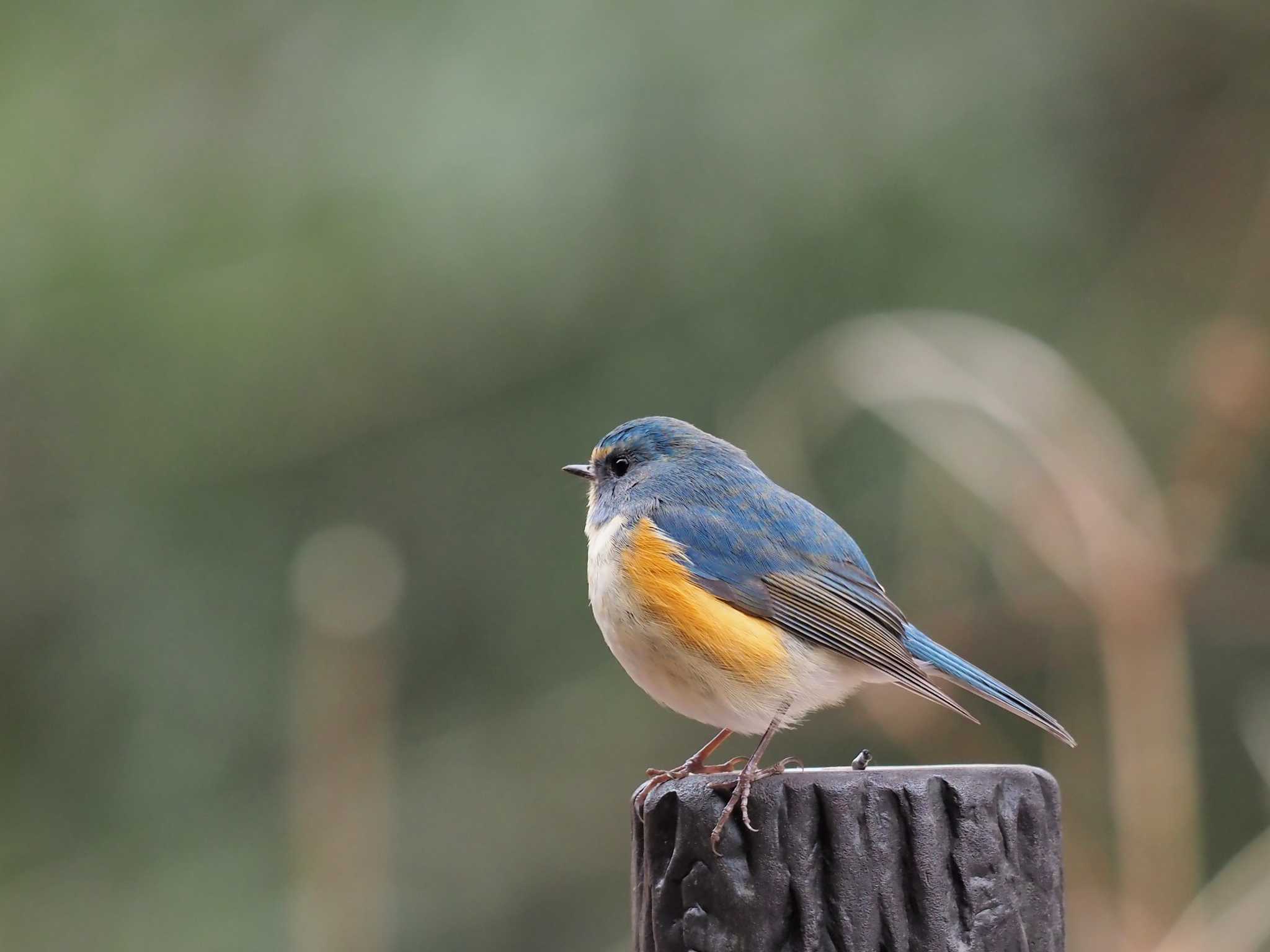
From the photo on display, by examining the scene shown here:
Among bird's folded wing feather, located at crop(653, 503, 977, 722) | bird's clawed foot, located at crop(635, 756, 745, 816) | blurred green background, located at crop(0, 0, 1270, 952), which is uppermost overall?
blurred green background, located at crop(0, 0, 1270, 952)

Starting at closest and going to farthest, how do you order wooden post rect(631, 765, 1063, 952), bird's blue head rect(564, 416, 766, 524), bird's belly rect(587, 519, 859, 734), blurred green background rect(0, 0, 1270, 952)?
wooden post rect(631, 765, 1063, 952), bird's belly rect(587, 519, 859, 734), bird's blue head rect(564, 416, 766, 524), blurred green background rect(0, 0, 1270, 952)

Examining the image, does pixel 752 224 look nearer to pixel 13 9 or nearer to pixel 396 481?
pixel 396 481

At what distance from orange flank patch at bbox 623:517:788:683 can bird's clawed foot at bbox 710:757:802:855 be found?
698 millimetres

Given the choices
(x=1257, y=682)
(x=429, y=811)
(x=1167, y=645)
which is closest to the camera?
(x=1167, y=645)

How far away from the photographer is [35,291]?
5582mm

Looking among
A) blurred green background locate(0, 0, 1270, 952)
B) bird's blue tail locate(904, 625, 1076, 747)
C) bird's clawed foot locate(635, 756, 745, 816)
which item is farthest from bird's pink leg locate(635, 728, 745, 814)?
blurred green background locate(0, 0, 1270, 952)

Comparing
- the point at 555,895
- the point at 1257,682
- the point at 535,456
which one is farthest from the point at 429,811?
the point at 1257,682

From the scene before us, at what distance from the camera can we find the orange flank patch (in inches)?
114

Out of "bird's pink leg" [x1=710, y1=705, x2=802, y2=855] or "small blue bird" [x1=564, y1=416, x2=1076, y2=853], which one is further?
"small blue bird" [x1=564, y1=416, x2=1076, y2=853]

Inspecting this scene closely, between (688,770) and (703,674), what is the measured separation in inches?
7.4

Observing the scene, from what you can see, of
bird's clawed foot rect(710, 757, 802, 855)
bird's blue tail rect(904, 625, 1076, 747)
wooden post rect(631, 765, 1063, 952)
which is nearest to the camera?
wooden post rect(631, 765, 1063, 952)

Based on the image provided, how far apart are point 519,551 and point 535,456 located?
415 millimetres

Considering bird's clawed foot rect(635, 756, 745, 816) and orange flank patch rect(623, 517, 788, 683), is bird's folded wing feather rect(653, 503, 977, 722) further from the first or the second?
bird's clawed foot rect(635, 756, 745, 816)

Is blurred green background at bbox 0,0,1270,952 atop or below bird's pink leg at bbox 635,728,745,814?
atop
